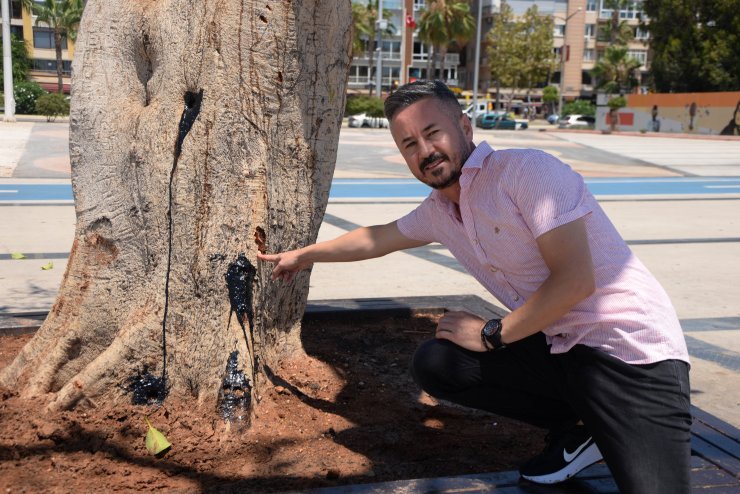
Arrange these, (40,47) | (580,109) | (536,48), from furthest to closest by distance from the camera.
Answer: (40,47)
(580,109)
(536,48)

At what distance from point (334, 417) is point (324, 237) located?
5.48 m

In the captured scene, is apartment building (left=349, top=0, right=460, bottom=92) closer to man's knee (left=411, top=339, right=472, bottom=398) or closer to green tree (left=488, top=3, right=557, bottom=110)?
green tree (left=488, top=3, right=557, bottom=110)

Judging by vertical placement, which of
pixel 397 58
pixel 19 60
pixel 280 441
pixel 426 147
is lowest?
pixel 280 441

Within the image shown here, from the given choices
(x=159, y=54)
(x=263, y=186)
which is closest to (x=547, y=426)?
(x=263, y=186)

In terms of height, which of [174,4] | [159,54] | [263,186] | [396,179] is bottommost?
[396,179]

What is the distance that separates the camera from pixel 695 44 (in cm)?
4400

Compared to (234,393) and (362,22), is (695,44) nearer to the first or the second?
(362,22)

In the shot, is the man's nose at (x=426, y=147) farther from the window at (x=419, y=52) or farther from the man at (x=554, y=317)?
the window at (x=419, y=52)

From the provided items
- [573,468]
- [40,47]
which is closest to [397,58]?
[40,47]

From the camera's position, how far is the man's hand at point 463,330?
271 centimetres

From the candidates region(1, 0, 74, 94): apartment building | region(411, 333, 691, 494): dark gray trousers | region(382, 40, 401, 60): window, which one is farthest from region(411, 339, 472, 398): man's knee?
A: region(382, 40, 401, 60): window

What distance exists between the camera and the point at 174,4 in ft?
11.0

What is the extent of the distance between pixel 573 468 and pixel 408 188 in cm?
1167

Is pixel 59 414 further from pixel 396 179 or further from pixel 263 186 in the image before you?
pixel 396 179
